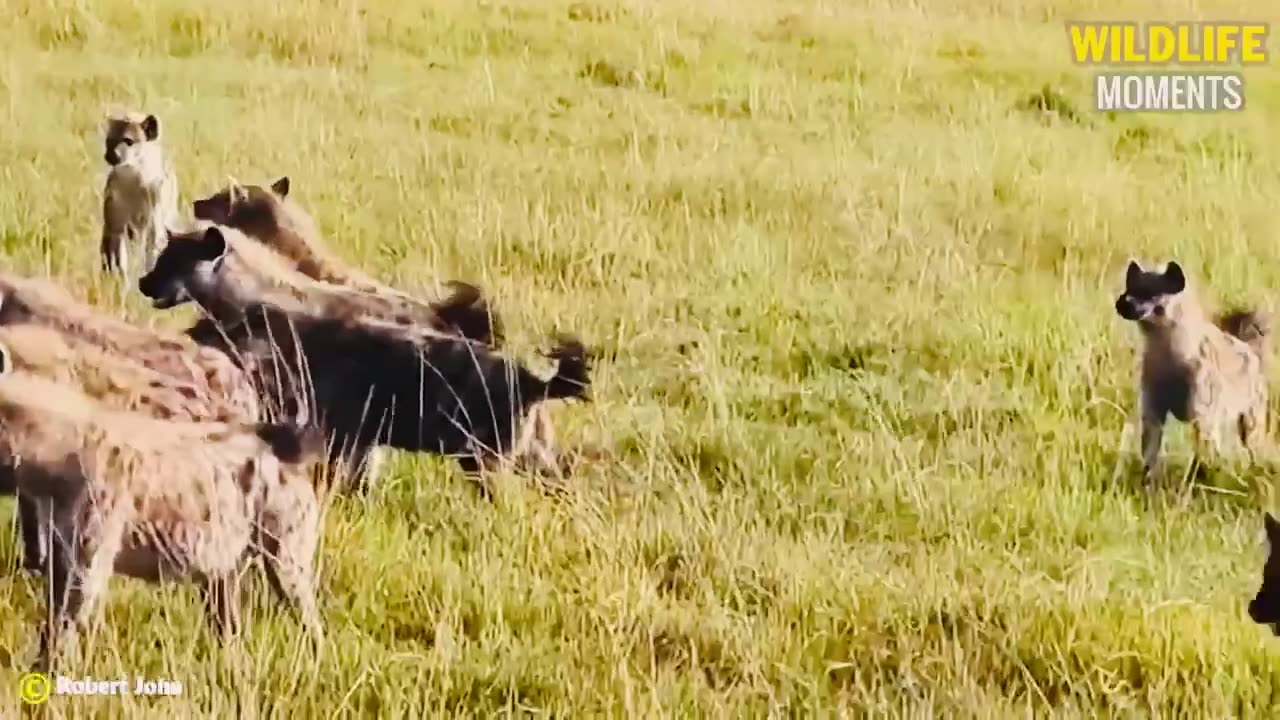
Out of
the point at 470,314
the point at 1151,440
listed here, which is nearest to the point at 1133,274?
the point at 1151,440

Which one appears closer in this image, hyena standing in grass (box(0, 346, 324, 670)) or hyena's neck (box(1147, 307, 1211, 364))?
hyena standing in grass (box(0, 346, 324, 670))

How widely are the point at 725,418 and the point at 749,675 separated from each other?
287mm

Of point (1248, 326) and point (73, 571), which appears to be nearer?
point (73, 571)

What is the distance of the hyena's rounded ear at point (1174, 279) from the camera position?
5.52 ft

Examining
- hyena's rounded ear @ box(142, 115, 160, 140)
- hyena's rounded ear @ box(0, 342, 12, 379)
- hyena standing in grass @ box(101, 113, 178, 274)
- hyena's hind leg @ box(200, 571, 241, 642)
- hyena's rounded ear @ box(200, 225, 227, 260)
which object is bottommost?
hyena's hind leg @ box(200, 571, 241, 642)

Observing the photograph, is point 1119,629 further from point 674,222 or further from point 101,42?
point 101,42

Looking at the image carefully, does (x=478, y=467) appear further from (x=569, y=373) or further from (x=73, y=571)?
(x=73, y=571)

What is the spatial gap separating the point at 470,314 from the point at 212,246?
0.30 metres

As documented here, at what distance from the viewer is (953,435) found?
1647 mm

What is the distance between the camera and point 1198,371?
1.65m

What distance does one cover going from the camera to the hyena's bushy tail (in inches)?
65.6

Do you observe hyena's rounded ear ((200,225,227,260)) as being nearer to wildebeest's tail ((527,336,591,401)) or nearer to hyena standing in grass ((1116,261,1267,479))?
wildebeest's tail ((527,336,591,401))

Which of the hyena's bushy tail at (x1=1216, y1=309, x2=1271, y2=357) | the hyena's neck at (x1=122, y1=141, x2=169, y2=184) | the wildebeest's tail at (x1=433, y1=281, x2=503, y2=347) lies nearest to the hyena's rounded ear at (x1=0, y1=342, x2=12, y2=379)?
the hyena's neck at (x1=122, y1=141, x2=169, y2=184)

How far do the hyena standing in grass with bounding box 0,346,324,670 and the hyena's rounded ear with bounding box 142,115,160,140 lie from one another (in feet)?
1.03
